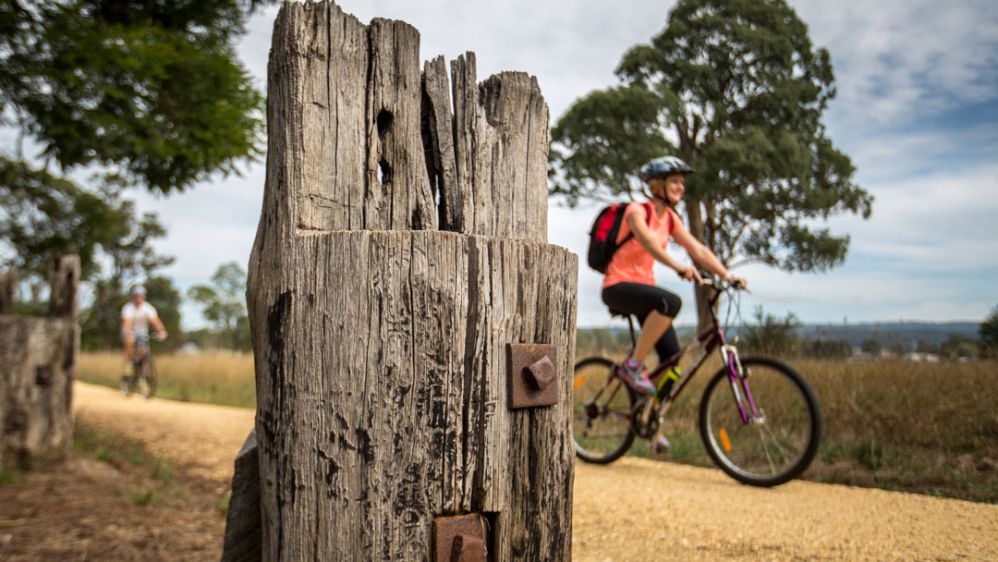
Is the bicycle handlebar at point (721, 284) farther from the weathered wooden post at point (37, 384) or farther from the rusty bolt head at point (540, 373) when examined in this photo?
the weathered wooden post at point (37, 384)

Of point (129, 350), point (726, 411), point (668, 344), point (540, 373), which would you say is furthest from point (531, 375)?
point (129, 350)

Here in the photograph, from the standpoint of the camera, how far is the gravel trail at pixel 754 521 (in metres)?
2.84

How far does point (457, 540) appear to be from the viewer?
1.73 meters

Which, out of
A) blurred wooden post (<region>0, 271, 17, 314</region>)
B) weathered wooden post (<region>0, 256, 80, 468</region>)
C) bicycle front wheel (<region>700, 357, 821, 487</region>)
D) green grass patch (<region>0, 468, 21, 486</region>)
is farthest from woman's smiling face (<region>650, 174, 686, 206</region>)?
blurred wooden post (<region>0, 271, 17, 314</region>)

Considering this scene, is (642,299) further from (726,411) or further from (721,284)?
(726,411)

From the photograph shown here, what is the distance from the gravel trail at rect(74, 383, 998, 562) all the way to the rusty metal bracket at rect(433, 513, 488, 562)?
128cm

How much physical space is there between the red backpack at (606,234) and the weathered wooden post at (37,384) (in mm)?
4395

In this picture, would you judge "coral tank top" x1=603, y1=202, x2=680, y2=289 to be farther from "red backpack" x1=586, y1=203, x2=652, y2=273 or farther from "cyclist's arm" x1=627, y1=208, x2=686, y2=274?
"cyclist's arm" x1=627, y1=208, x2=686, y2=274

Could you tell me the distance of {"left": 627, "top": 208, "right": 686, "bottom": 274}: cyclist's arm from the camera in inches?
166

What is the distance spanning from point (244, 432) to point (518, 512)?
6.45 m

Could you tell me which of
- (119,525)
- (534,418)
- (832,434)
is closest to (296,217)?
(534,418)

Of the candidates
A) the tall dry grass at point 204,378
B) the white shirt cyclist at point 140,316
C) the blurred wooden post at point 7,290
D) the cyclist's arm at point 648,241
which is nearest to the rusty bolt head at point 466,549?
the cyclist's arm at point 648,241

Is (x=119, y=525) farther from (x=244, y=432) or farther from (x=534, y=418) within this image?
(x=244, y=432)

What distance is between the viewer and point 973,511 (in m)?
3.44
